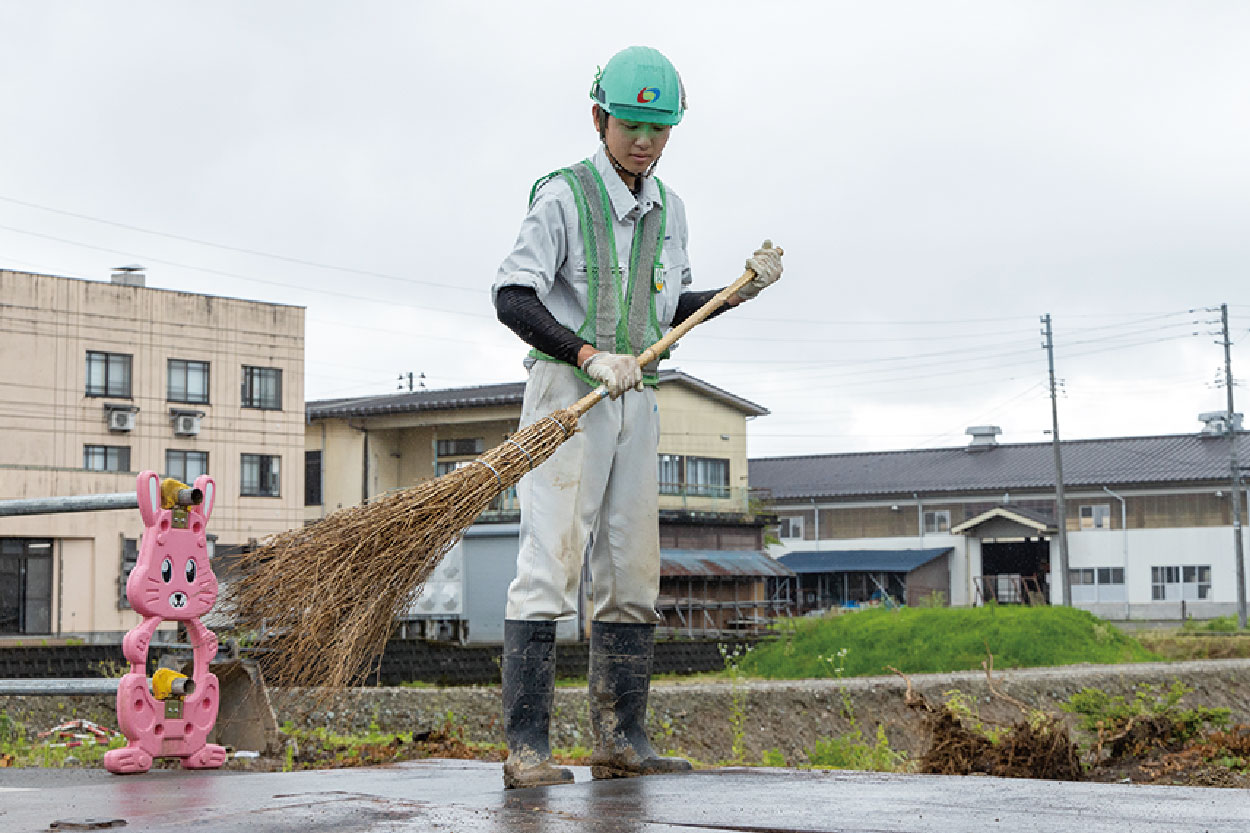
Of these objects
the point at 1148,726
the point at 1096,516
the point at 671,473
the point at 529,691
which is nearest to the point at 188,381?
the point at 671,473

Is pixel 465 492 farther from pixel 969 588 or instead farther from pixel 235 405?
pixel 969 588

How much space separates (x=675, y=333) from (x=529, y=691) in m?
1.20

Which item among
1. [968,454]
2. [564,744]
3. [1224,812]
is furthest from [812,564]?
[1224,812]

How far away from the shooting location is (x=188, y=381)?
40.4 meters

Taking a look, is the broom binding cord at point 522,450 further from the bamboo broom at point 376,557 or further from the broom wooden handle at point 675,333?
the broom wooden handle at point 675,333

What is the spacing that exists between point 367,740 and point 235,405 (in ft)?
117

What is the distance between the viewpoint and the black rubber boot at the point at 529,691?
161 inches

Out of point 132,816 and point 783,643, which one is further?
point 783,643

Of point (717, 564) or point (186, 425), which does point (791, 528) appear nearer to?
point (717, 564)

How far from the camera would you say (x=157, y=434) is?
39.7 metres

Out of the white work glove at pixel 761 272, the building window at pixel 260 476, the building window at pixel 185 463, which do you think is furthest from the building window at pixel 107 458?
the white work glove at pixel 761 272

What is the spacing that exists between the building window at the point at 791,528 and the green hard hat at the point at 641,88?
51296mm

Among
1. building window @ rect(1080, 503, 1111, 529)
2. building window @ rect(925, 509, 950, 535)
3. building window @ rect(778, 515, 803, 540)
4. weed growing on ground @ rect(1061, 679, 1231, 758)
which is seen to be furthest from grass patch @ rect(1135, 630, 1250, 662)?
weed growing on ground @ rect(1061, 679, 1231, 758)

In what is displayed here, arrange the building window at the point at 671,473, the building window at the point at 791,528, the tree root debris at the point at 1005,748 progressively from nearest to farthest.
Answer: the tree root debris at the point at 1005,748 → the building window at the point at 671,473 → the building window at the point at 791,528
